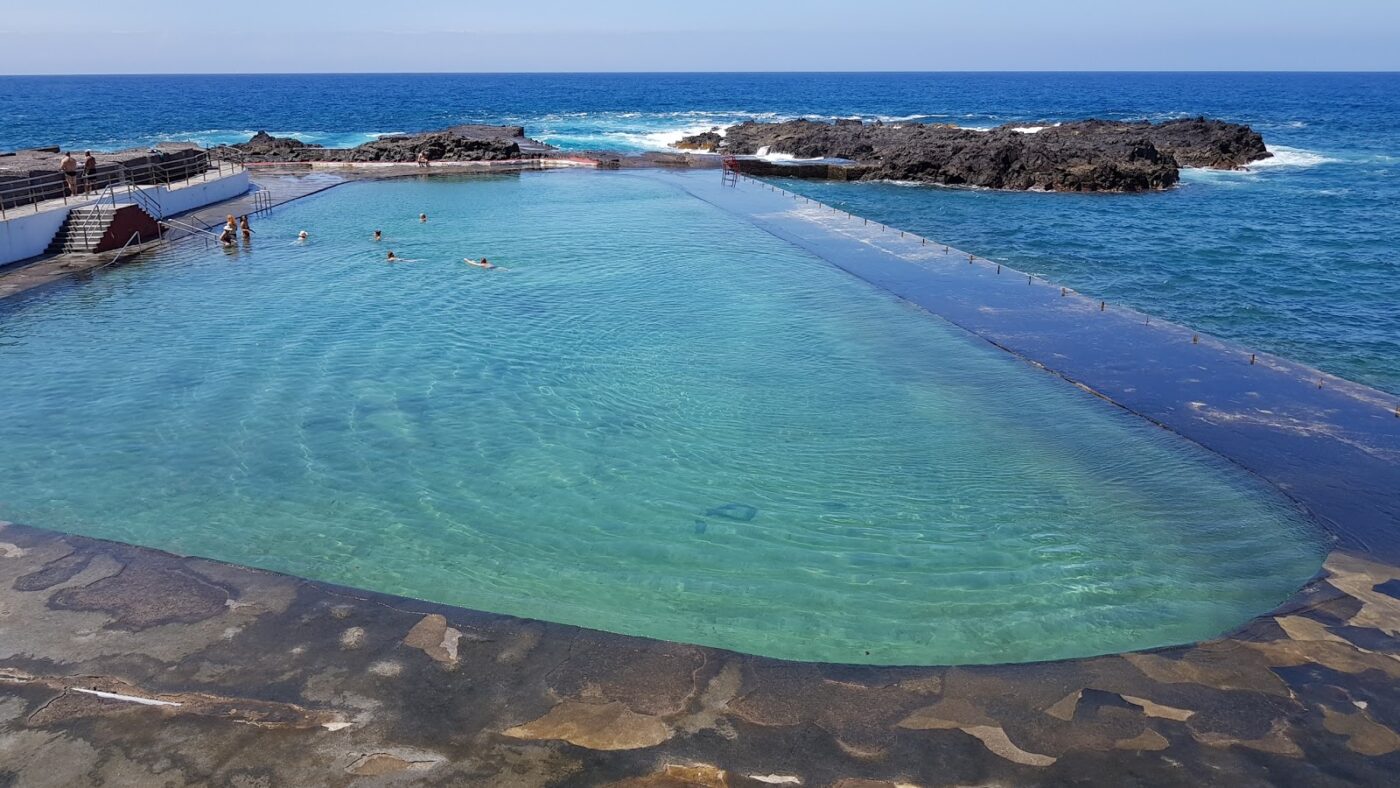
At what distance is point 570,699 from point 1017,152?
54.3m

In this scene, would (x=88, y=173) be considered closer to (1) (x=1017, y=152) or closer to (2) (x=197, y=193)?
(2) (x=197, y=193)

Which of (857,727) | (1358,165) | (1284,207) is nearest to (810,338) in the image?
(857,727)

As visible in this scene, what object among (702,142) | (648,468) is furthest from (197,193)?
(702,142)

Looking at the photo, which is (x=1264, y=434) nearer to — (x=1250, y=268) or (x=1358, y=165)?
(x=1250, y=268)

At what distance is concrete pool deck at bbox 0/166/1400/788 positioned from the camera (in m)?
7.51

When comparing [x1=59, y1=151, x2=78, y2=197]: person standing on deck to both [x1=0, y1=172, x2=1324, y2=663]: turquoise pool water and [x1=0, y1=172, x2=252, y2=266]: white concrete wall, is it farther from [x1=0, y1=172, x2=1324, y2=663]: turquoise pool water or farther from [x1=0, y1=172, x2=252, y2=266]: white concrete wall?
[x1=0, y1=172, x2=1324, y2=663]: turquoise pool water

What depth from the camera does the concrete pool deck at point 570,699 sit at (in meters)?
7.51

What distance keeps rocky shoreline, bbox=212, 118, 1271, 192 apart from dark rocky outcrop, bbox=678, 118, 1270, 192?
0.21ft

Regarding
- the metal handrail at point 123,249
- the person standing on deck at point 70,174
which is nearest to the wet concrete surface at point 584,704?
the metal handrail at point 123,249

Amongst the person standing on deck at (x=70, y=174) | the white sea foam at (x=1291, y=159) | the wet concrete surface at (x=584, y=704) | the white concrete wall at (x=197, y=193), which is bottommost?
the wet concrete surface at (x=584, y=704)

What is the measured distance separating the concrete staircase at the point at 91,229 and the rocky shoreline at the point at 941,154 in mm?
27690

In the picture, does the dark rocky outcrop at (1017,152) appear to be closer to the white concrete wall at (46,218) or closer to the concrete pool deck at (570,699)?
the white concrete wall at (46,218)

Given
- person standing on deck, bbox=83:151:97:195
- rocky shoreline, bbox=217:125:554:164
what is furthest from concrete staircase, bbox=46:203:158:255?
rocky shoreline, bbox=217:125:554:164

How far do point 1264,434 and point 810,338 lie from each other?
32.6 feet
